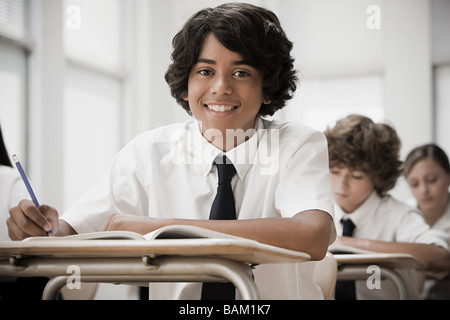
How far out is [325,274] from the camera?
1.28m

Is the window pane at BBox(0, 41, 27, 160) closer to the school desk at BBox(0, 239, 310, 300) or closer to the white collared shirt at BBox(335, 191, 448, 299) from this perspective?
the white collared shirt at BBox(335, 191, 448, 299)

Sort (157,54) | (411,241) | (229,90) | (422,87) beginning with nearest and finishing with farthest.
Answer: (229,90) < (157,54) < (411,241) < (422,87)

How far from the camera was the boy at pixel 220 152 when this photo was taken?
1.21 metres

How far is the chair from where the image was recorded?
1.28m

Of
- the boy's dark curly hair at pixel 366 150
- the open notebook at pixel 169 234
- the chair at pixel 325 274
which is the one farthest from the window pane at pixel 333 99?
the open notebook at pixel 169 234

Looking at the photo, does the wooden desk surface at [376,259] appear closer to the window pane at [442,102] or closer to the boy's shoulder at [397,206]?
the boy's shoulder at [397,206]

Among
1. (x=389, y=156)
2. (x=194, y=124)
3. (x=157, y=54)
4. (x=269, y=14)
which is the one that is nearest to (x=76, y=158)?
(x=157, y=54)

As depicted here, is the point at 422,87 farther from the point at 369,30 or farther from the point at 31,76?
the point at 31,76

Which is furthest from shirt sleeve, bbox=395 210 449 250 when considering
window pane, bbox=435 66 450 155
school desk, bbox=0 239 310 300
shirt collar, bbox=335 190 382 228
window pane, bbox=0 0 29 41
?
window pane, bbox=0 0 29 41

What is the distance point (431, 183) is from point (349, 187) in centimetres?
65

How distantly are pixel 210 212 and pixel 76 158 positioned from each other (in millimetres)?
1104

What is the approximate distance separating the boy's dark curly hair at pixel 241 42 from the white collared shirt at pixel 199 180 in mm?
129

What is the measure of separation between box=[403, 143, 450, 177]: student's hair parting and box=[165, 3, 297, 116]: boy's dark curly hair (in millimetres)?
1539

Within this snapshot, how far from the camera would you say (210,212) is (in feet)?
3.84
